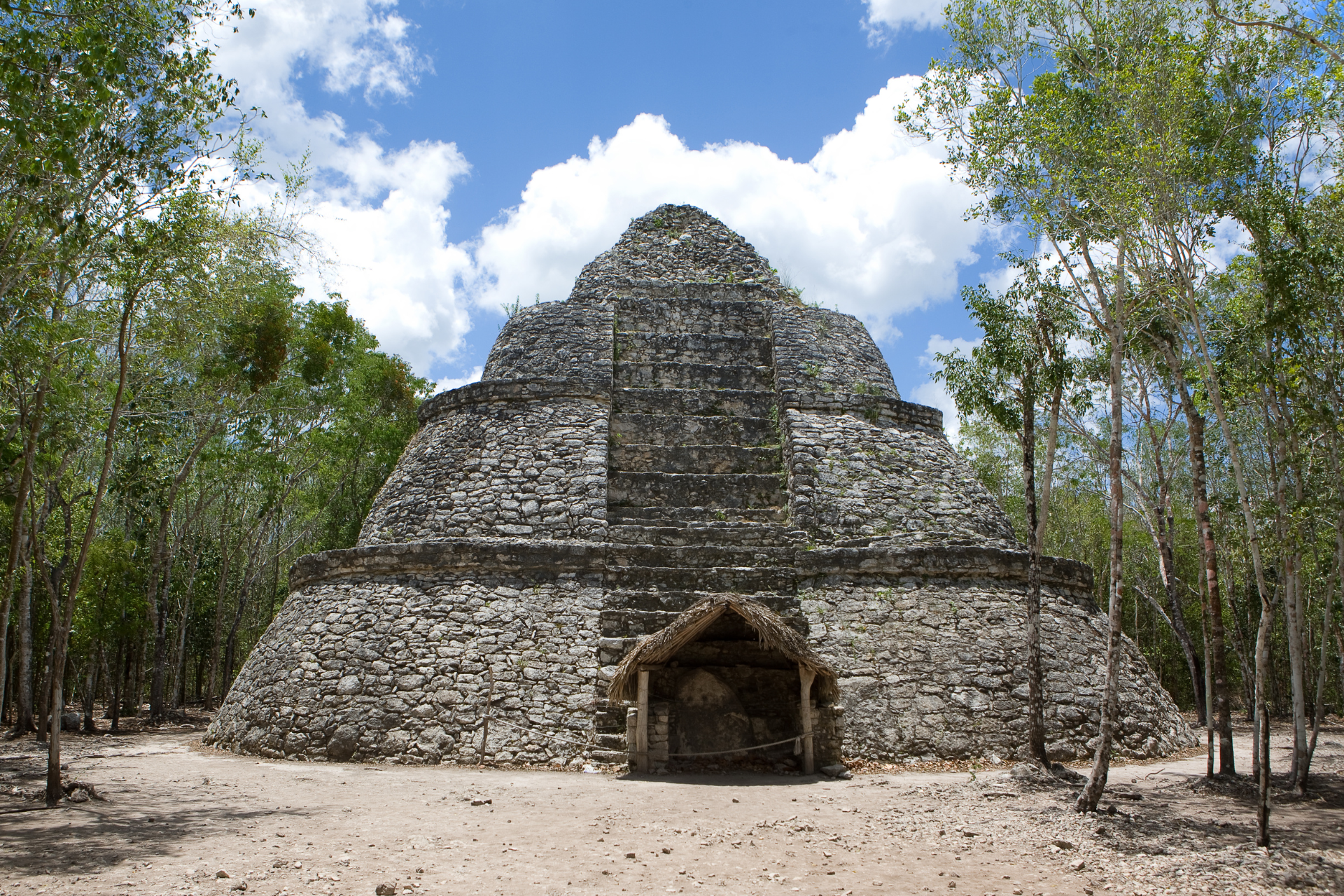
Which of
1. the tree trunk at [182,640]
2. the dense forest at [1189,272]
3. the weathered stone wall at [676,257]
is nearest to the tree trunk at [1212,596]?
the dense forest at [1189,272]

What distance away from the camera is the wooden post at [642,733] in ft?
24.0

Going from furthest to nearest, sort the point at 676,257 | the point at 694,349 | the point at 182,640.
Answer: the point at 182,640 < the point at 676,257 < the point at 694,349

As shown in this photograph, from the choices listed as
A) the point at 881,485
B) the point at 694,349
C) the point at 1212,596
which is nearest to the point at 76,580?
the point at 881,485

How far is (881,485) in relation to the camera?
10.7 metres

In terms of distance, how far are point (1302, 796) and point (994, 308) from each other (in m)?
4.83

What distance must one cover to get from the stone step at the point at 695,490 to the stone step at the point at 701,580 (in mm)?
1751

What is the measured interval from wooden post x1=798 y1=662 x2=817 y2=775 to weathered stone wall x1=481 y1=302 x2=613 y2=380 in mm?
6189

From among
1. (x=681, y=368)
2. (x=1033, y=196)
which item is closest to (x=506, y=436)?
(x=681, y=368)

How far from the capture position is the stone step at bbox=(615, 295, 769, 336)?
14.3m

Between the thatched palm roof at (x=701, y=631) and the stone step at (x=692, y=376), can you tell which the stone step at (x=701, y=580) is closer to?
the thatched palm roof at (x=701, y=631)

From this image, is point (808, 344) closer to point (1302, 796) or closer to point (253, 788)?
point (1302, 796)

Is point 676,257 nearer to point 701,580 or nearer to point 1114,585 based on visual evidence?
point 701,580

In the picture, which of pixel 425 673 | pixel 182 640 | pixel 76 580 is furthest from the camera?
pixel 182 640

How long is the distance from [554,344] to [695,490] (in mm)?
3754
